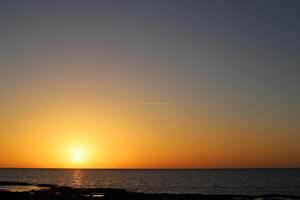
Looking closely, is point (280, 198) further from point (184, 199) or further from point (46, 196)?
point (46, 196)

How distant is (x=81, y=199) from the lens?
49.4m

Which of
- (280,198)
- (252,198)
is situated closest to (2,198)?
(252,198)

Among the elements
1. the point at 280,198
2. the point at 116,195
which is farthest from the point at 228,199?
the point at 116,195

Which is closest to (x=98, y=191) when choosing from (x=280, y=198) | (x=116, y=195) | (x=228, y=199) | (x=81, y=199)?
(x=116, y=195)

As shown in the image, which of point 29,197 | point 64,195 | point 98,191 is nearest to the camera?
point 29,197

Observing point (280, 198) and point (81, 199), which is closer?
point (81, 199)

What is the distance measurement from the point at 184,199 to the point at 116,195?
10.1m

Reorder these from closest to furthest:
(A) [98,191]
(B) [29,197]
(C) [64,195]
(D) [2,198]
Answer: (D) [2,198] < (B) [29,197] < (C) [64,195] < (A) [98,191]

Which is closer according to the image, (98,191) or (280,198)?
(280,198)

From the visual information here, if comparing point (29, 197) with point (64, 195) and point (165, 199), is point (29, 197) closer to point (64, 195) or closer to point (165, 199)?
point (64, 195)

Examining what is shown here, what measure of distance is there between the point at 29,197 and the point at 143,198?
50.3 ft

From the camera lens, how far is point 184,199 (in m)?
51.4

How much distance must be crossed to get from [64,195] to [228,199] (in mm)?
23555

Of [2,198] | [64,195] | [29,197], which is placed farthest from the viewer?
[64,195]
